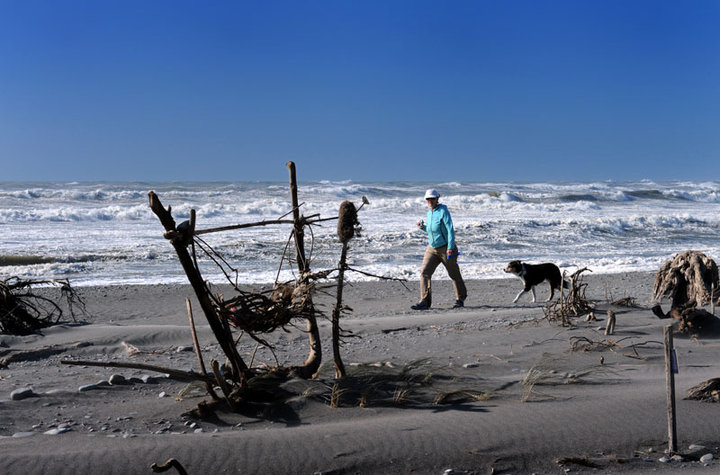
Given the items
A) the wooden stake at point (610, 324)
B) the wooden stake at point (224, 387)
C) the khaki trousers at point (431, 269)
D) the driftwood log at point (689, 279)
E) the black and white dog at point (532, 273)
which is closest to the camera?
the wooden stake at point (224, 387)

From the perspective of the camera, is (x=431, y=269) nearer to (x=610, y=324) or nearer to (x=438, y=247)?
(x=438, y=247)

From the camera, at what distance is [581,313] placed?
328 inches

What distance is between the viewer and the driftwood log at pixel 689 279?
8.09 meters

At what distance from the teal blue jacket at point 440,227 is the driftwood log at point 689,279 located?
113 inches

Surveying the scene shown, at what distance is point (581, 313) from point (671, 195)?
45128 millimetres

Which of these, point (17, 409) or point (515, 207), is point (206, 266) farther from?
point (515, 207)

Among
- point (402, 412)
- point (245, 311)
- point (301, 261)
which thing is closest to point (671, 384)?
point (402, 412)

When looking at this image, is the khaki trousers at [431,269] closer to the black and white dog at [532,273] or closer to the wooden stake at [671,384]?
the black and white dog at [532,273]

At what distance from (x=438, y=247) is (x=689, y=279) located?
341cm

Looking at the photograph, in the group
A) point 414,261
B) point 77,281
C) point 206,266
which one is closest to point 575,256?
point 414,261

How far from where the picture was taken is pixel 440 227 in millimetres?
10266

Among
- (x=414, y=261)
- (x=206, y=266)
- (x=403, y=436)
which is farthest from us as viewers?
(x=414, y=261)

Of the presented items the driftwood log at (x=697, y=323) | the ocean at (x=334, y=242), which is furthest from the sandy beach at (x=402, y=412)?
the ocean at (x=334, y=242)

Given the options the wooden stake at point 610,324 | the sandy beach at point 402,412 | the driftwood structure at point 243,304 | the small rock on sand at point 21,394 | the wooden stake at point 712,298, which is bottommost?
the sandy beach at point 402,412
